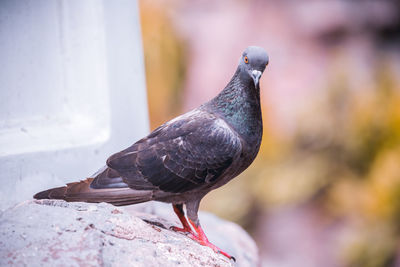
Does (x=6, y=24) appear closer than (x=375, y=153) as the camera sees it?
Yes

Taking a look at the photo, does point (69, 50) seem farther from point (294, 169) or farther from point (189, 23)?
point (189, 23)

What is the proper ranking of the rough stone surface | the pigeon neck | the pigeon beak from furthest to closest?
the pigeon neck → the pigeon beak → the rough stone surface

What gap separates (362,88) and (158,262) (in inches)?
257

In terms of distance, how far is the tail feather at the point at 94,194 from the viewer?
2.84 meters

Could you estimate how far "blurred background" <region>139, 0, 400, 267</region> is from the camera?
6867 millimetres

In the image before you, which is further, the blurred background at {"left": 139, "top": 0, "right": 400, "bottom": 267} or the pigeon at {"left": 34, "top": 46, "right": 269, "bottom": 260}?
the blurred background at {"left": 139, "top": 0, "right": 400, "bottom": 267}

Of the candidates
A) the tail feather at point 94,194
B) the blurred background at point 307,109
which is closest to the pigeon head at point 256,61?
the tail feather at point 94,194

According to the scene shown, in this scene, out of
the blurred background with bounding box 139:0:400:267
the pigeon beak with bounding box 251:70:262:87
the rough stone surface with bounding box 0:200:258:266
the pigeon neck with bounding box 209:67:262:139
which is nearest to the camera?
the rough stone surface with bounding box 0:200:258:266

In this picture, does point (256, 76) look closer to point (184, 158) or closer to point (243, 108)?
point (243, 108)

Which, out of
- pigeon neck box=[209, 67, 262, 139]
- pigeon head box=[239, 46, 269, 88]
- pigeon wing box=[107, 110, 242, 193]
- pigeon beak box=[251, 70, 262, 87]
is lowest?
pigeon wing box=[107, 110, 242, 193]

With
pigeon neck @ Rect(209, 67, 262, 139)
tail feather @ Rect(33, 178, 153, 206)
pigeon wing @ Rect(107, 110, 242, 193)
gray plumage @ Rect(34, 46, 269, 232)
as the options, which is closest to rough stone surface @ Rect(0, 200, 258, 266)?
tail feather @ Rect(33, 178, 153, 206)

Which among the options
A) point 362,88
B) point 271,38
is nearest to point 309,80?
point 271,38

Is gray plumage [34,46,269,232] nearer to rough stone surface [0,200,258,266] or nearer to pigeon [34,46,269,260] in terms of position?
pigeon [34,46,269,260]

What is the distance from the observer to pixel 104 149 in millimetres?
3443
